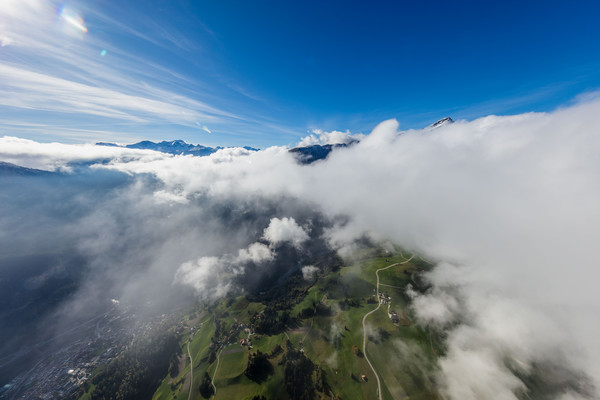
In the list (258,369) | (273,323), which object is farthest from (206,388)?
(273,323)

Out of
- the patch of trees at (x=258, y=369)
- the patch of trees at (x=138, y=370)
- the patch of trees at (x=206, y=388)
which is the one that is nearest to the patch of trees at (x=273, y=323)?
the patch of trees at (x=258, y=369)

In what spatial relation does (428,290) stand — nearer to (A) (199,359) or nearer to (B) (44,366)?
(A) (199,359)

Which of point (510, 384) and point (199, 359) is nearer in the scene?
point (510, 384)

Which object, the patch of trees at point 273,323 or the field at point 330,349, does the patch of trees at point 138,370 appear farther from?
the patch of trees at point 273,323

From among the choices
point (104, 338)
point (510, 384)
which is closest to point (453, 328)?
point (510, 384)

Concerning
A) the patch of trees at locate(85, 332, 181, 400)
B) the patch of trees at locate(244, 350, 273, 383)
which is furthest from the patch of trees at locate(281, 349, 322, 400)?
the patch of trees at locate(85, 332, 181, 400)

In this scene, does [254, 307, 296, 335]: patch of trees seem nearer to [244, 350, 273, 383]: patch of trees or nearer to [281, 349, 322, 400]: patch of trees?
[244, 350, 273, 383]: patch of trees
